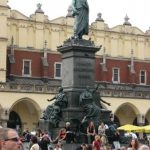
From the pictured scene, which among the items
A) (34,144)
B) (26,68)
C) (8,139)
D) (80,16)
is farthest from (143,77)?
(8,139)

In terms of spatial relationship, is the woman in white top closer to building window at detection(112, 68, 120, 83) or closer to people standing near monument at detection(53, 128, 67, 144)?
people standing near monument at detection(53, 128, 67, 144)

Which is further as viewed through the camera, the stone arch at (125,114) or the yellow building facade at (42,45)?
the stone arch at (125,114)

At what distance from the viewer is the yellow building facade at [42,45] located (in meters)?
46.2

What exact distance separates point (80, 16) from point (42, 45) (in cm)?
3443

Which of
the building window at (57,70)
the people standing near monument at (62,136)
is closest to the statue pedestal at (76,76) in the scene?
the people standing near monument at (62,136)

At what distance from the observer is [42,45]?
54.7m

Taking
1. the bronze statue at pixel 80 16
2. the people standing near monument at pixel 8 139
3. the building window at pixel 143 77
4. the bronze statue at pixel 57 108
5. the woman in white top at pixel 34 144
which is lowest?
the woman in white top at pixel 34 144

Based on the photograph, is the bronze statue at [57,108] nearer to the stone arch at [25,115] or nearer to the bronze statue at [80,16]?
the bronze statue at [80,16]

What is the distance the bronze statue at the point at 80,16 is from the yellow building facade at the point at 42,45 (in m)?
24.9

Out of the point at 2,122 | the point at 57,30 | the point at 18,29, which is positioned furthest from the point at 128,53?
the point at 2,122

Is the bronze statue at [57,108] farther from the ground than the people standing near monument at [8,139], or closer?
farther from the ground

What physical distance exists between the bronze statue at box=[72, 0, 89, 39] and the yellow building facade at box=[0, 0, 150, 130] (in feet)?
81.5

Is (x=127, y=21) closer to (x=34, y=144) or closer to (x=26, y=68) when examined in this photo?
(x=26, y=68)

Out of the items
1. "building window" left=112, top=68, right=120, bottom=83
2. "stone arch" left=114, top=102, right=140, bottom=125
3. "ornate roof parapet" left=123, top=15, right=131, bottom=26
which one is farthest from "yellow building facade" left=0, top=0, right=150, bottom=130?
"building window" left=112, top=68, right=120, bottom=83
